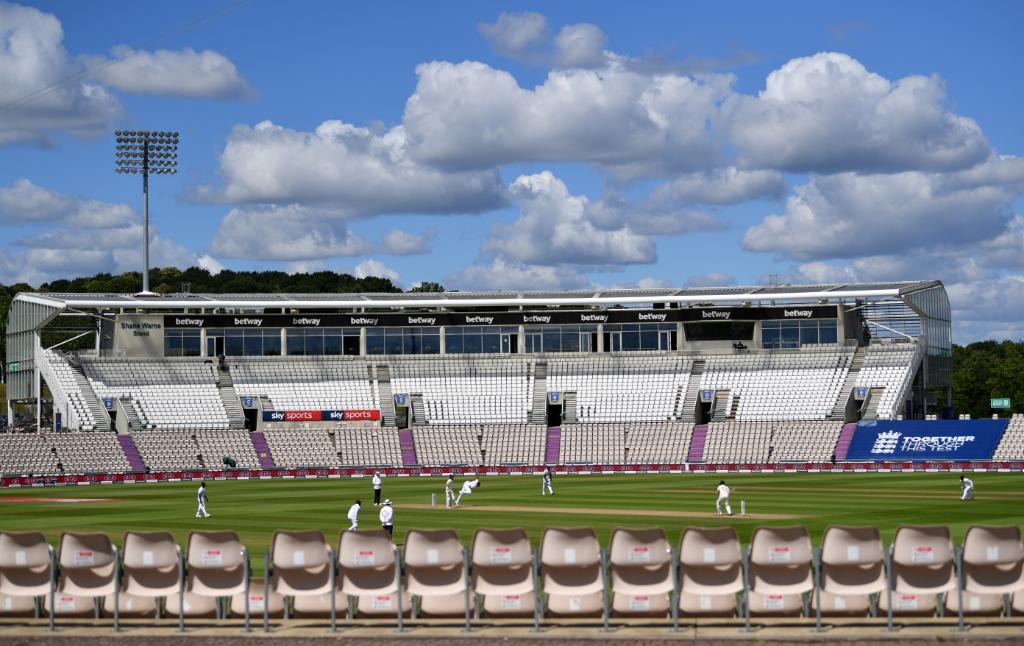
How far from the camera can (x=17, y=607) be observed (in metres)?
18.4

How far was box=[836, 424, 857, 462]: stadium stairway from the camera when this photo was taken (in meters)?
90.9

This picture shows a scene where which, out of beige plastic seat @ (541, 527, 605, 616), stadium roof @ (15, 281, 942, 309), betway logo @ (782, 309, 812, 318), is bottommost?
beige plastic seat @ (541, 527, 605, 616)

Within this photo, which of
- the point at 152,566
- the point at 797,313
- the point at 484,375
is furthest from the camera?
the point at 484,375

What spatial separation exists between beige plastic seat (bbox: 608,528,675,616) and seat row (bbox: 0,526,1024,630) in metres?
0.02

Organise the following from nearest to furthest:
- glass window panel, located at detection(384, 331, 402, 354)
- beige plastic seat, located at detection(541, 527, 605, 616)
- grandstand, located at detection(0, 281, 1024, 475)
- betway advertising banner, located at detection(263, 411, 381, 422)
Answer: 1. beige plastic seat, located at detection(541, 527, 605, 616)
2. grandstand, located at detection(0, 281, 1024, 475)
3. betway advertising banner, located at detection(263, 411, 381, 422)
4. glass window panel, located at detection(384, 331, 402, 354)

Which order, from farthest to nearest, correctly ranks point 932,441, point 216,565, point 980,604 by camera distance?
1. point 932,441
2. point 216,565
3. point 980,604

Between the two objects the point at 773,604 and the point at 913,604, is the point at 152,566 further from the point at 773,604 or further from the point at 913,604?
the point at 913,604

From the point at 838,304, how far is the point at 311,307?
44749 millimetres

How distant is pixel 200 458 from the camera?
94.2m

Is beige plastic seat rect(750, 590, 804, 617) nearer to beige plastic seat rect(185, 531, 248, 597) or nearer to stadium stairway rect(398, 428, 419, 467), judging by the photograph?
beige plastic seat rect(185, 531, 248, 597)

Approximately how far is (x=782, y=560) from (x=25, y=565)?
1036cm

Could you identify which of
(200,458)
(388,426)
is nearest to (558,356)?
(388,426)

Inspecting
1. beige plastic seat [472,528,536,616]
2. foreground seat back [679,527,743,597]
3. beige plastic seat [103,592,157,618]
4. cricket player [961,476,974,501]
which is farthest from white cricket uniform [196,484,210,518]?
foreground seat back [679,527,743,597]

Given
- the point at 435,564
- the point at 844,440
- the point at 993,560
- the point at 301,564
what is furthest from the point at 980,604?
A: the point at 844,440
